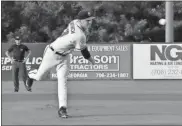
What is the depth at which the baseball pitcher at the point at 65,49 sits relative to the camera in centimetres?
904

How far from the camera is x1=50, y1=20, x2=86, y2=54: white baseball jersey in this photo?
354 inches

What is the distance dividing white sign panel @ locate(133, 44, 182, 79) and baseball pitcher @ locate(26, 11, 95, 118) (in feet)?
36.9

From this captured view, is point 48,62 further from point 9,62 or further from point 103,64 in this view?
point 9,62

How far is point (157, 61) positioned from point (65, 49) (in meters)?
11.5

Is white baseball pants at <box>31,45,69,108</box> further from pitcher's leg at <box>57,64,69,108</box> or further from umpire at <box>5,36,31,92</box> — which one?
umpire at <box>5,36,31,92</box>

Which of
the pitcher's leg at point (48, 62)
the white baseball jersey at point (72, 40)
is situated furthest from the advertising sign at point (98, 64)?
the white baseball jersey at point (72, 40)

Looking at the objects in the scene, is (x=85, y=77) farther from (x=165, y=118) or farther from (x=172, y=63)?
(x=165, y=118)

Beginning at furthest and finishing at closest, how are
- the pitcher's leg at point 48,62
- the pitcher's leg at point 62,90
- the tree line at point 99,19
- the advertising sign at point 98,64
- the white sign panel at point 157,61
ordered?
the tree line at point 99,19
the advertising sign at point 98,64
the white sign panel at point 157,61
the pitcher's leg at point 48,62
the pitcher's leg at point 62,90

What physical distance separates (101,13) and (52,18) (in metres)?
3.16

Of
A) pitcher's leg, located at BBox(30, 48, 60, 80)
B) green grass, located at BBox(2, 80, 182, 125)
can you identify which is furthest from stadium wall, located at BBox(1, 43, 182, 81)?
pitcher's leg, located at BBox(30, 48, 60, 80)

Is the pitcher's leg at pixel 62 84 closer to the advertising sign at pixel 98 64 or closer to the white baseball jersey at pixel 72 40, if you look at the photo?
the white baseball jersey at pixel 72 40

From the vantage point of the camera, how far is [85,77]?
20.5 metres

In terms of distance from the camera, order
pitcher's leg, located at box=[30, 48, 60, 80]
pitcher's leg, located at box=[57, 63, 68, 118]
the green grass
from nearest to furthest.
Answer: the green grass → pitcher's leg, located at box=[57, 63, 68, 118] → pitcher's leg, located at box=[30, 48, 60, 80]

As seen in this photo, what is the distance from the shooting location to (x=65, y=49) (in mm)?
9242
